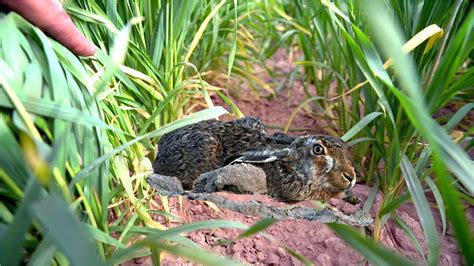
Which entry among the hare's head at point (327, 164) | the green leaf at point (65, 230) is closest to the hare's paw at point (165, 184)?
the hare's head at point (327, 164)

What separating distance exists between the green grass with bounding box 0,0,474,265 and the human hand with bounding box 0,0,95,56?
0.03m

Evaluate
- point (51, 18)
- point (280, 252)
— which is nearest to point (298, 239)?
point (280, 252)

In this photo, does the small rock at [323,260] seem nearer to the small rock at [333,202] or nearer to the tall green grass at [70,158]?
the small rock at [333,202]

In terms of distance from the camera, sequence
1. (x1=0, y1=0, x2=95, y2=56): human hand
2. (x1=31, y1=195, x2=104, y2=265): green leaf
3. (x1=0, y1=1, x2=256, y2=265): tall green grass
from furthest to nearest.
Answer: (x1=0, y1=0, x2=95, y2=56): human hand < (x1=0, y1=1, x2=256, y2=265): tall green grass < (x1=31, y1=195, x2=104, y2=265): green leaf

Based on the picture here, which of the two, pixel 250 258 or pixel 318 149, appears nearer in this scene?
pixel 250 258

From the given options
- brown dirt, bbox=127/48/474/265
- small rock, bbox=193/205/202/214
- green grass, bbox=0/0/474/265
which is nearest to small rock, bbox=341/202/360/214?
brown dirt, bbox=127/48/474/265

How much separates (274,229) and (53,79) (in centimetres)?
74

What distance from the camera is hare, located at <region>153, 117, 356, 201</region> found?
1.59 m

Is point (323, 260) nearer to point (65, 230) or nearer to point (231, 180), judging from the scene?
point (231, 180)

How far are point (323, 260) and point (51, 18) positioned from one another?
0.91m

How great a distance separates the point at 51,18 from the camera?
4.00 ft

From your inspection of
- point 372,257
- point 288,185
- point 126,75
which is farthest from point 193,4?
point 372,257

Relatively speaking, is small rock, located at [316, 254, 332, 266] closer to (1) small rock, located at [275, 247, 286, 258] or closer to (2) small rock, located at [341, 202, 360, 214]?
(1) small rock, located at [275, 247, 286, 258]

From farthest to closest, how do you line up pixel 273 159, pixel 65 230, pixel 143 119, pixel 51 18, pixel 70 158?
pixel 143 119 < pixel 273 159 < pixel 51 18 < pixel 70 158 < pixel 65 230
